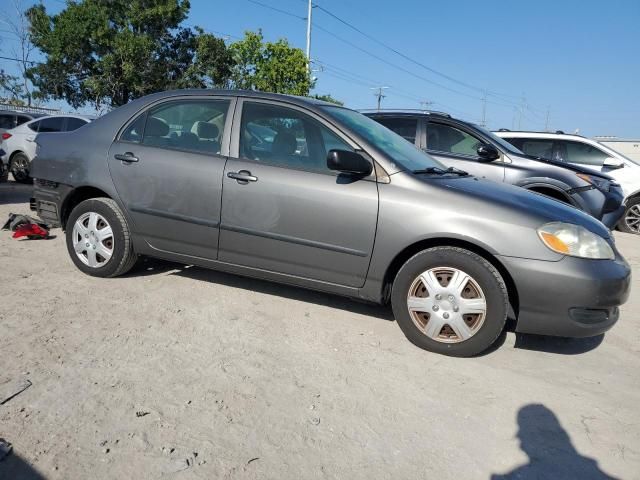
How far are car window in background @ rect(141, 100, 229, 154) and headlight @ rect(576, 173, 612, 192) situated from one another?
5.42 meters

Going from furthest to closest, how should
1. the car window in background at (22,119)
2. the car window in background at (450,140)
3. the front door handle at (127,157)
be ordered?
the car window in background at (22,119)
the car window in background at (450,140)
the front door handle at (127,157)

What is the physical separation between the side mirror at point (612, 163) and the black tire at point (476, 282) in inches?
299

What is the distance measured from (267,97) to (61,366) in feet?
7.87

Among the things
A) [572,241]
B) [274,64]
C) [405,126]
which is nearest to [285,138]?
[572,241]

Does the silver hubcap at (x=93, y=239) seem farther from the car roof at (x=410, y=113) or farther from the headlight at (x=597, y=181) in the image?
the headlight at (x=597, y=181)

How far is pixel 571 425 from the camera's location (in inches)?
102

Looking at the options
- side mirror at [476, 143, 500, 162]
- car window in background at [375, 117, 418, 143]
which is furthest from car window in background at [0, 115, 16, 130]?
side mirror at [476, 143, 500, 162]

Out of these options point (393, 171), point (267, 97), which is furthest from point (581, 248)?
point (267, 97)

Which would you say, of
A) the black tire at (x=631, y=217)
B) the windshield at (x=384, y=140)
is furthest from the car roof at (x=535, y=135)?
the windshield at (x=384, y=140)

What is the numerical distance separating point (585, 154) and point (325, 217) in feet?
26.1

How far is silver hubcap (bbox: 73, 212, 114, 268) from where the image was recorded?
4195 mm

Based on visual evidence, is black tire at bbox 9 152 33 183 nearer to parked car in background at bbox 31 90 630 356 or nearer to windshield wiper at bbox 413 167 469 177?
parked car in background at bbox 31 90 630 356

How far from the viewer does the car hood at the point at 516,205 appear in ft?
10.5

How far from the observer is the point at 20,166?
34.7 ft
